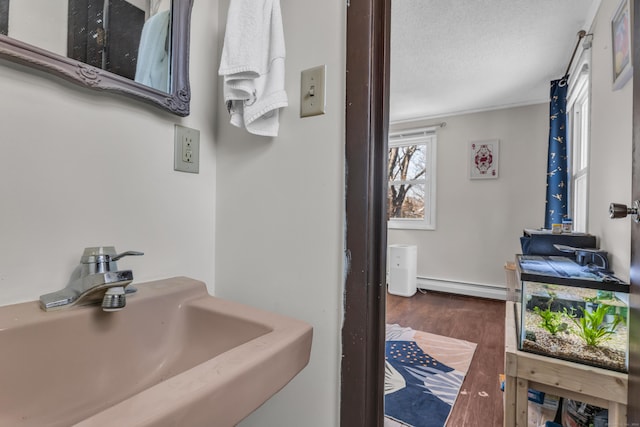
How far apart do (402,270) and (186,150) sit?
2987mm

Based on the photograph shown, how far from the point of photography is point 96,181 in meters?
0.67

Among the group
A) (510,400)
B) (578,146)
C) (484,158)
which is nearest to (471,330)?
(510,400)

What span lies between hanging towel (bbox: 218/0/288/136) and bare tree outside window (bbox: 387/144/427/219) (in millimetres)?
3234

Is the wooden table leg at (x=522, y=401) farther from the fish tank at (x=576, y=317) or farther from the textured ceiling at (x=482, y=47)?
the textured ceiling at (x=482, y=47)

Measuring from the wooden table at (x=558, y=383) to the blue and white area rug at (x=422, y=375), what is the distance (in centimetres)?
44

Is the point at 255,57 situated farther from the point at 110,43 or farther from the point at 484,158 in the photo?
the point at 484,158

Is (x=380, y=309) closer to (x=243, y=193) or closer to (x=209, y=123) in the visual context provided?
(x=243, y=193)

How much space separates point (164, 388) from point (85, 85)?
2.08 ft

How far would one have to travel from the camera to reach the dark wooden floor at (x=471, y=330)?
1.47m

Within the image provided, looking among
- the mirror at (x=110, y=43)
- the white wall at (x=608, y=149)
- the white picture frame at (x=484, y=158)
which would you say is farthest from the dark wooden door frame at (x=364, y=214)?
the white picture frame at (x=484, y=158)

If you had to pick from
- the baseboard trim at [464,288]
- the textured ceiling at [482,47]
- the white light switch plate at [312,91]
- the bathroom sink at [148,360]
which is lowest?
the baseboard trim at [464,288]

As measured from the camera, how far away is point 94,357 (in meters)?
0.59

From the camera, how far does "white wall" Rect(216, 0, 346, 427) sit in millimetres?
699

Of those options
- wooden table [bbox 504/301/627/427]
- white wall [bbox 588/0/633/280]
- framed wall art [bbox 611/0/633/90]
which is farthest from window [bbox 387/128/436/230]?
wooden table [bbox 504/301/627/427]
